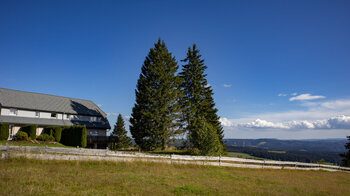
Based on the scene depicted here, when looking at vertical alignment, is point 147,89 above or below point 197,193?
above

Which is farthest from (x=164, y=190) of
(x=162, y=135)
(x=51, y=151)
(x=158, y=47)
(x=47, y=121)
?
(x=47, y=121)

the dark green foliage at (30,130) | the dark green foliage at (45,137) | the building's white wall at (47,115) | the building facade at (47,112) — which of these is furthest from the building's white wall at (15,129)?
the dark green foliage at (45,137)

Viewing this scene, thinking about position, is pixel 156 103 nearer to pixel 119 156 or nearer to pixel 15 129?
pixel 119 156

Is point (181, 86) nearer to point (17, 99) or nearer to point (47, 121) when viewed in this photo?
point (47, 121)

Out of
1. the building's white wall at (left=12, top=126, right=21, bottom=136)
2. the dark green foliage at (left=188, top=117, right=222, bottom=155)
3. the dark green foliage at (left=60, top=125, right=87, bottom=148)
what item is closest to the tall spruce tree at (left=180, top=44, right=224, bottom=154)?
the dark green foliage at (left=188, top=117, right=222, bottom=155)

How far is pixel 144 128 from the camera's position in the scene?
32.6m

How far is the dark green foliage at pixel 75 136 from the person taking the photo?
33172 mm

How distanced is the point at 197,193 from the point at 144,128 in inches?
947

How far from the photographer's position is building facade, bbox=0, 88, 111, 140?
35.7 metres

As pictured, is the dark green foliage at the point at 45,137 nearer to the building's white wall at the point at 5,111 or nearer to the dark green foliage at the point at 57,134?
the dark green foliage at the point at 57,134

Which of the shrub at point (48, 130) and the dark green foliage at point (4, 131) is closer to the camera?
the dark green foliage at point (4, 131)

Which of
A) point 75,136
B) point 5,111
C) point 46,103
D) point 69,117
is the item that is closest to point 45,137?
point 75,136

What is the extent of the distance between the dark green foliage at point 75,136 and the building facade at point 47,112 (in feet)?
15.1

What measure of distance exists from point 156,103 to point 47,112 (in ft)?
74.1
